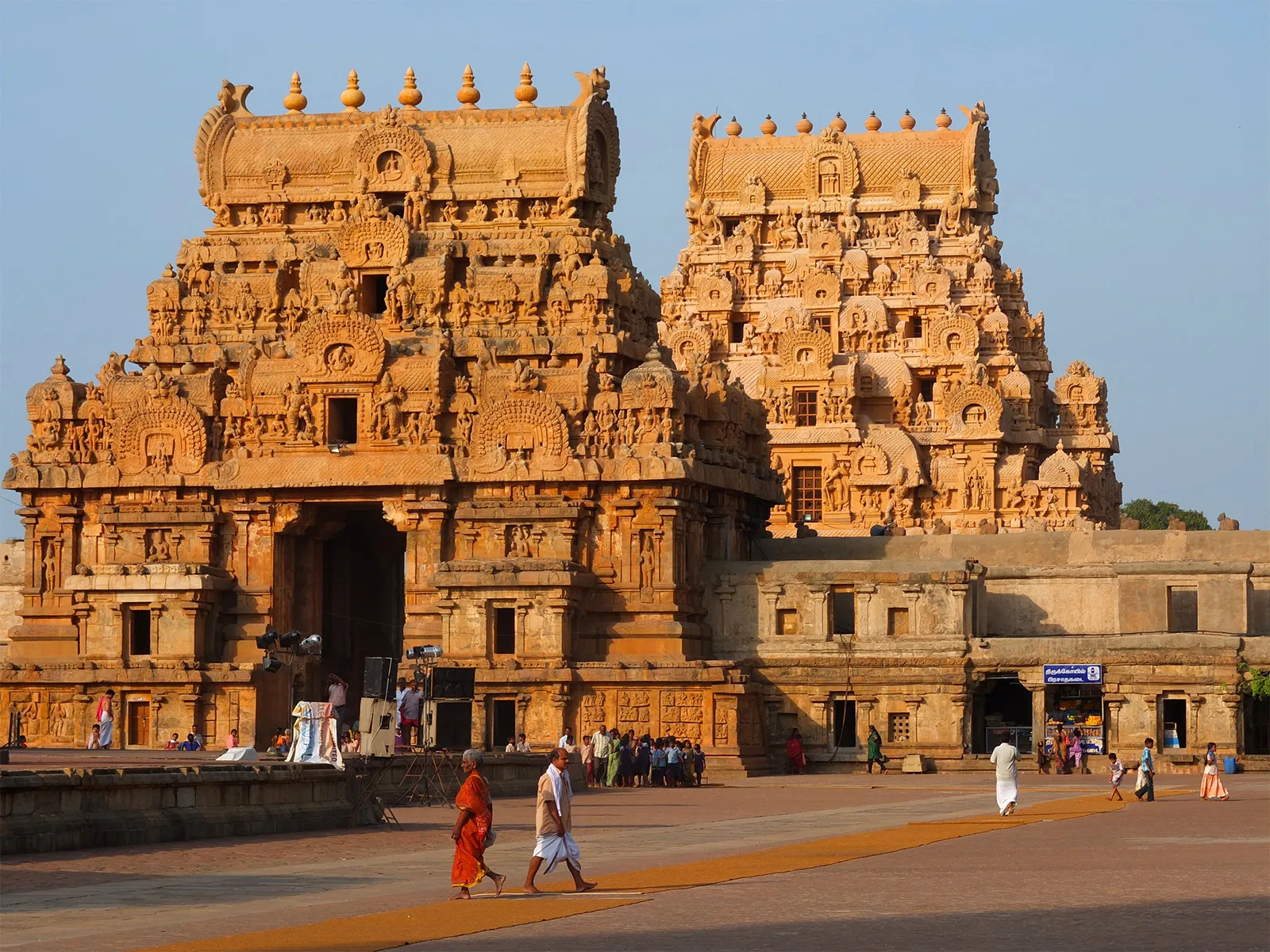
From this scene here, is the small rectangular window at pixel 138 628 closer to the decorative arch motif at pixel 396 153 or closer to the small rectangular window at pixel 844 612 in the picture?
the decorative arch motif at pixel 396 153

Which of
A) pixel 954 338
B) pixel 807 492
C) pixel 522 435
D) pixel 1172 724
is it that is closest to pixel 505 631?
pixel 522 435

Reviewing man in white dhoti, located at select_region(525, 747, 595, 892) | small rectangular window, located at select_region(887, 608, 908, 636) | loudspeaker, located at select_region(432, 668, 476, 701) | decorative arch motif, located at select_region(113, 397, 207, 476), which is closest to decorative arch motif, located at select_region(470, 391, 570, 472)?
decorative arch motif, located at select_region(113, 397, 207, 476)

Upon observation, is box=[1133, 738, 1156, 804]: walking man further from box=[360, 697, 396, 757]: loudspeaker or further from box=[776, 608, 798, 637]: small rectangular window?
box=[776, 608, 798, 637]: small rectangular window

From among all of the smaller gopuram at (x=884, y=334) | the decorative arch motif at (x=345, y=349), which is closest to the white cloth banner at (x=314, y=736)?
the decorative arch motif at (x=345, y=349)

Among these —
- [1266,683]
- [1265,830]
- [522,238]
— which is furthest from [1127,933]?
[522,238]

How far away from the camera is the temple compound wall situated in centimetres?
6028

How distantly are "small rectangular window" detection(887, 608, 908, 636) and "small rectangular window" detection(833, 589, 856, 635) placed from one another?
64.8 inches

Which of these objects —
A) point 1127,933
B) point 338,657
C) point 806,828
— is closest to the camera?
point 1127,933

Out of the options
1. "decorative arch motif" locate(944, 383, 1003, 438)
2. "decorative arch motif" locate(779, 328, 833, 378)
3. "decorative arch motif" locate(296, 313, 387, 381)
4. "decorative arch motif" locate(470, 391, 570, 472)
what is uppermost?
"decorative arch motif" locate(779, 328, 833, 378)

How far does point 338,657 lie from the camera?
69500mm

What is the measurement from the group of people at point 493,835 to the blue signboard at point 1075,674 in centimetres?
3579

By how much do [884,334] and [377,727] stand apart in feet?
200

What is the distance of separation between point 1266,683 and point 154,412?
2892 centimetres

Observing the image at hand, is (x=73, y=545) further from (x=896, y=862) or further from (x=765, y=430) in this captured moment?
(x=896, y=862)
